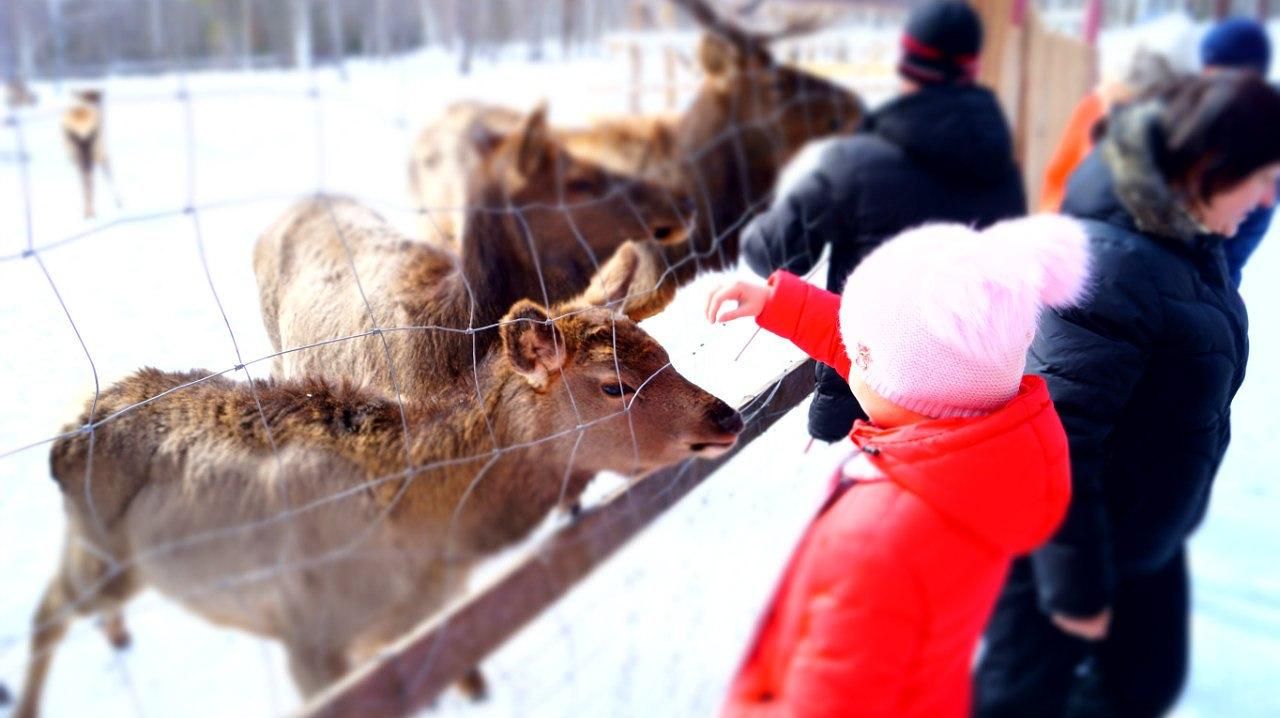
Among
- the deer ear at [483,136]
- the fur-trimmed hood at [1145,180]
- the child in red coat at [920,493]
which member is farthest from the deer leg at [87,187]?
the fur-trimmed hood at [1145,180]

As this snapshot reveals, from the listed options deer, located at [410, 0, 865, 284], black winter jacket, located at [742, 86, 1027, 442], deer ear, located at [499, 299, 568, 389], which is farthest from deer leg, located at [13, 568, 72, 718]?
deer, located at [410, 0, 865, 284]

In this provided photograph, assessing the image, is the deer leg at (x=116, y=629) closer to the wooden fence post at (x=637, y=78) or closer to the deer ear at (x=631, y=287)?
the deer ear at (x=631, y=287)

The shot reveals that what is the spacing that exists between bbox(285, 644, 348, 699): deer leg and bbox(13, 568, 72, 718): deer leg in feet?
0.85

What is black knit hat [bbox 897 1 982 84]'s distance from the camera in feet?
9.46

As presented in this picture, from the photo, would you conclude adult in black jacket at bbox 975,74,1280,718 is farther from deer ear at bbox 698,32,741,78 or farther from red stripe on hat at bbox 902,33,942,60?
deer ear at bbox 698,32,741,78

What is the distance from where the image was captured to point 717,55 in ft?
14.6

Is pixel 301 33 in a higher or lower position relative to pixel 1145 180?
higher

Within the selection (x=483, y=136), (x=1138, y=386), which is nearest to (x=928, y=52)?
(x=1138, y=386)

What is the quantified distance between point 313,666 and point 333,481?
0.25 metres

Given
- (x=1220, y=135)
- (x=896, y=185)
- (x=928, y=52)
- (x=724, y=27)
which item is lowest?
(x=896, y=185)

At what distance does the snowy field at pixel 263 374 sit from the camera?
1.15 meters

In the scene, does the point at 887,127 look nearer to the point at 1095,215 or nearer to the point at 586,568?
the point at 1095,215

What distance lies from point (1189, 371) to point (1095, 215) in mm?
492

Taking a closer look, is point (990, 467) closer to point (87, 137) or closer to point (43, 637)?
point (43, 637)
